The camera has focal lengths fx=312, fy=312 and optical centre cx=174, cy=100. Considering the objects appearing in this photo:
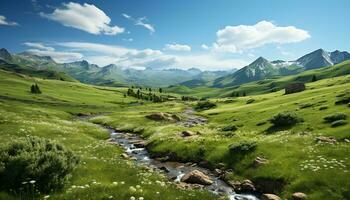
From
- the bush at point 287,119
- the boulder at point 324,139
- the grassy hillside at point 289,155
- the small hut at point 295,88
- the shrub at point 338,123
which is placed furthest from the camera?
the small hut at point 295,88

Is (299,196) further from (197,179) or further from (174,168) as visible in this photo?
(174,168)

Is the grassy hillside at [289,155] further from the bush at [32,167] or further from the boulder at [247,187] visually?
the bush at [32,167]

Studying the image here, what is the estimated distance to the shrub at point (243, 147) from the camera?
37.3 m

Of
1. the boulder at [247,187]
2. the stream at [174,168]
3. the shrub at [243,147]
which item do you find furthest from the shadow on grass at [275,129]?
the boulder at [247,187]

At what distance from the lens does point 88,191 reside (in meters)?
17.0

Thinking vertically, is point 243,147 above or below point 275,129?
below

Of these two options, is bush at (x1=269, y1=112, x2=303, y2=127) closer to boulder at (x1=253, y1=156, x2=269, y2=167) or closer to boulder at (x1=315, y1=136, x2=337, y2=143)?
boulder at (x1=315, y1=136, x2=337, y2=143)

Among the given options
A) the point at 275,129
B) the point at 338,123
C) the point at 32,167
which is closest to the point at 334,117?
the point at 338,123

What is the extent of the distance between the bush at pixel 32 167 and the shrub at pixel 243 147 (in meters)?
23.0

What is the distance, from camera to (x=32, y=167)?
55.4ft

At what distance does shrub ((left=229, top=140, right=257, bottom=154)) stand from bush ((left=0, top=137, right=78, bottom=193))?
2298 cm

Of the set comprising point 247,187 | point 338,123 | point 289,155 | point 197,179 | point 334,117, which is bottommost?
point 247,187

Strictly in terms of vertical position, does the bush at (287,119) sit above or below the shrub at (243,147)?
above

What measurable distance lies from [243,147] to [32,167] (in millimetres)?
26180
